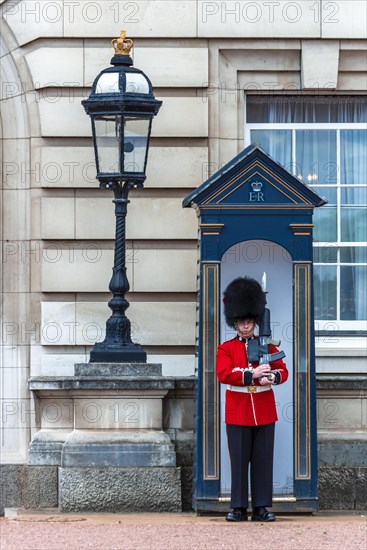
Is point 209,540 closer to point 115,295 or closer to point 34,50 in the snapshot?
point 115,295

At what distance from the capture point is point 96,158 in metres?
12.6

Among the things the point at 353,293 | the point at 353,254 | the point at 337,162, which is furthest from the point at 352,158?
the point at 353,293

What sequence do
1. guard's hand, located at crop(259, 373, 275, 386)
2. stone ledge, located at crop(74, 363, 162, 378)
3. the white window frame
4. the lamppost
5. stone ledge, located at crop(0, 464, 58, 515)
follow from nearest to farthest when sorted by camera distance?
guard's hand, located at crop(259, 373, 275, 386) → the lamppost → stone ledge, located at crop(74, 363, 162, 378) → stone ledge, located at crop(0, 464, 58, 515) → the white window frame

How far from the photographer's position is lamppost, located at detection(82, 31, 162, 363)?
12.5 meters

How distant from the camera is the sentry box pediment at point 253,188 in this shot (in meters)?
12.3

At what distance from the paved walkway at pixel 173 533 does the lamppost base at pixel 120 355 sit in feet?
3.70

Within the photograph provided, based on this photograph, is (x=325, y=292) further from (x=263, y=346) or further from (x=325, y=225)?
(x=263, y=346)

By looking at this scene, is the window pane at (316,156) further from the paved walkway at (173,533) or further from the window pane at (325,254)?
the paved walkway at (173,533)

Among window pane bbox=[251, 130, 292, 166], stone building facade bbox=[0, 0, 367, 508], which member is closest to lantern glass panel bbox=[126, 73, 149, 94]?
stone building facade bbox=[0, 0, 367, 508]

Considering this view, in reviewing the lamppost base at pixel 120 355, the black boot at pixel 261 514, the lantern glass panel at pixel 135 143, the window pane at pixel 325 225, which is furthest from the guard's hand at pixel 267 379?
the window pane at pixel 325 225

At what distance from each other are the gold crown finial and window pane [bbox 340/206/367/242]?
2218mm

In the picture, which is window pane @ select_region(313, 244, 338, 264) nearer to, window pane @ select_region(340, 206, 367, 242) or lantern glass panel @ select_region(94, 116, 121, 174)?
window pane @ select_region(340, 206, 367, 242)

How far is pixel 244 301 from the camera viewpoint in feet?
39.5

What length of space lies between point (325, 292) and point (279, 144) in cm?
122
